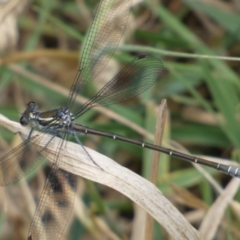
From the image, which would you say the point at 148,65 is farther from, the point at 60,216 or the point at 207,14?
the point at 207,14

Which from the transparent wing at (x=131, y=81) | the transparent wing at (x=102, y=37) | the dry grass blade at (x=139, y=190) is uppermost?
the transparent wing at (x=102, y=37)

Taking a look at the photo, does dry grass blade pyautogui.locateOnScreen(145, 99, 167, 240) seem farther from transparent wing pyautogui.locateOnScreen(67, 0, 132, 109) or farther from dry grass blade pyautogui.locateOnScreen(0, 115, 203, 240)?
transparent wing pyautogui.locateOnScreen(67, 0, 132, 109)

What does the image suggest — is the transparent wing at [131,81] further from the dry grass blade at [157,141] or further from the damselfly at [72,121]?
the dry grass blade at [157,141]

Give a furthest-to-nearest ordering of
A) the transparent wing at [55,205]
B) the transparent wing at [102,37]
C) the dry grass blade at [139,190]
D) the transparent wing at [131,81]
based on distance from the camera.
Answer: the transparent wing at [102,37] → the transparent wing at [131,81] → the transparent wing at [55,205] → the dry grass blade at [139,190]

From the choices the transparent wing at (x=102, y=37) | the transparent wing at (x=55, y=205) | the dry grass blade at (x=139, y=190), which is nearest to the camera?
the dry grass blade at (x=139, y=190)

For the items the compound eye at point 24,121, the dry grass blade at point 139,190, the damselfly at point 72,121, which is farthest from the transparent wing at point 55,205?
the compound eye at point 24,121

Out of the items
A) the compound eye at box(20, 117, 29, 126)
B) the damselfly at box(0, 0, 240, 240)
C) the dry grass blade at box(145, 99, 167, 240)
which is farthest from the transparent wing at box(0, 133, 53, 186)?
the dry grass blade at box(145, 99, 167, 240)

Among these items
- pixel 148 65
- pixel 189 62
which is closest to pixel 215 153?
pixel 189 62
